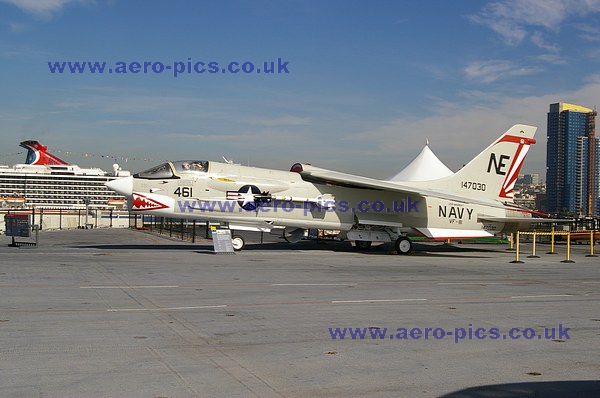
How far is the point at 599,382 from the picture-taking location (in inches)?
242

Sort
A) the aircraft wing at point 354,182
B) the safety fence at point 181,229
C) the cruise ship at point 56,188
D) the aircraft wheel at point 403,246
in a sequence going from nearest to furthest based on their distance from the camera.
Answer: the aircraft wing at point 354,182 < the aircraft wheel at point 403,246 < the safety fence at point 181,229 < the cruise ship at point 56,188

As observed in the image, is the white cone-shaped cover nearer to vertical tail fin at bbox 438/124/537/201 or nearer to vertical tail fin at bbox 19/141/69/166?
vertical tail fin at bbox 438/124/537/201

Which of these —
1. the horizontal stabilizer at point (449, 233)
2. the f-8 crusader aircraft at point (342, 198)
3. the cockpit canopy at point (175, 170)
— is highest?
the cockpit canopy at point (175, 170)

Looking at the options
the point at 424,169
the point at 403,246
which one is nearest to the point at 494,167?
the point at 403,246

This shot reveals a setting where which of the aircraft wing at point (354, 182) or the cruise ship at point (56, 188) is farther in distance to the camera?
the cruise ship at point (56, 188)

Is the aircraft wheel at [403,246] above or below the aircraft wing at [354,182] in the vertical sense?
below

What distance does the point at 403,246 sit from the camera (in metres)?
25.6

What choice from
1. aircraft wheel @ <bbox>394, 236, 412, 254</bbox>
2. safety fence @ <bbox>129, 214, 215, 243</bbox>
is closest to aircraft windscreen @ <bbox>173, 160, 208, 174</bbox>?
safety fence @ <bbox>129, 214, 215, 243</bbox>

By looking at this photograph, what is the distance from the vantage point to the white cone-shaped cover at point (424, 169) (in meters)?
39.1

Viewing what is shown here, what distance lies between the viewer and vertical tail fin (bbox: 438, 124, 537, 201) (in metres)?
27.0

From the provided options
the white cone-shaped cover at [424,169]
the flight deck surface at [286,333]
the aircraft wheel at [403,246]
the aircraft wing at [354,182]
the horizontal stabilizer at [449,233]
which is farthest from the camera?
the white cone-shaped cover at [424,169]

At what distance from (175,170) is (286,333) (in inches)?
604

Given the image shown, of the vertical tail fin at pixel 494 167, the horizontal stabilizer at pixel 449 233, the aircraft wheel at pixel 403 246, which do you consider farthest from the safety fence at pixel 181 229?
the vertical tail fin at pixel 494 167

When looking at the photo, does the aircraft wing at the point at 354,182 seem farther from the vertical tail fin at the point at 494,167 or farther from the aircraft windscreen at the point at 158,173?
the aircraft windscreen at the point at 158,173
